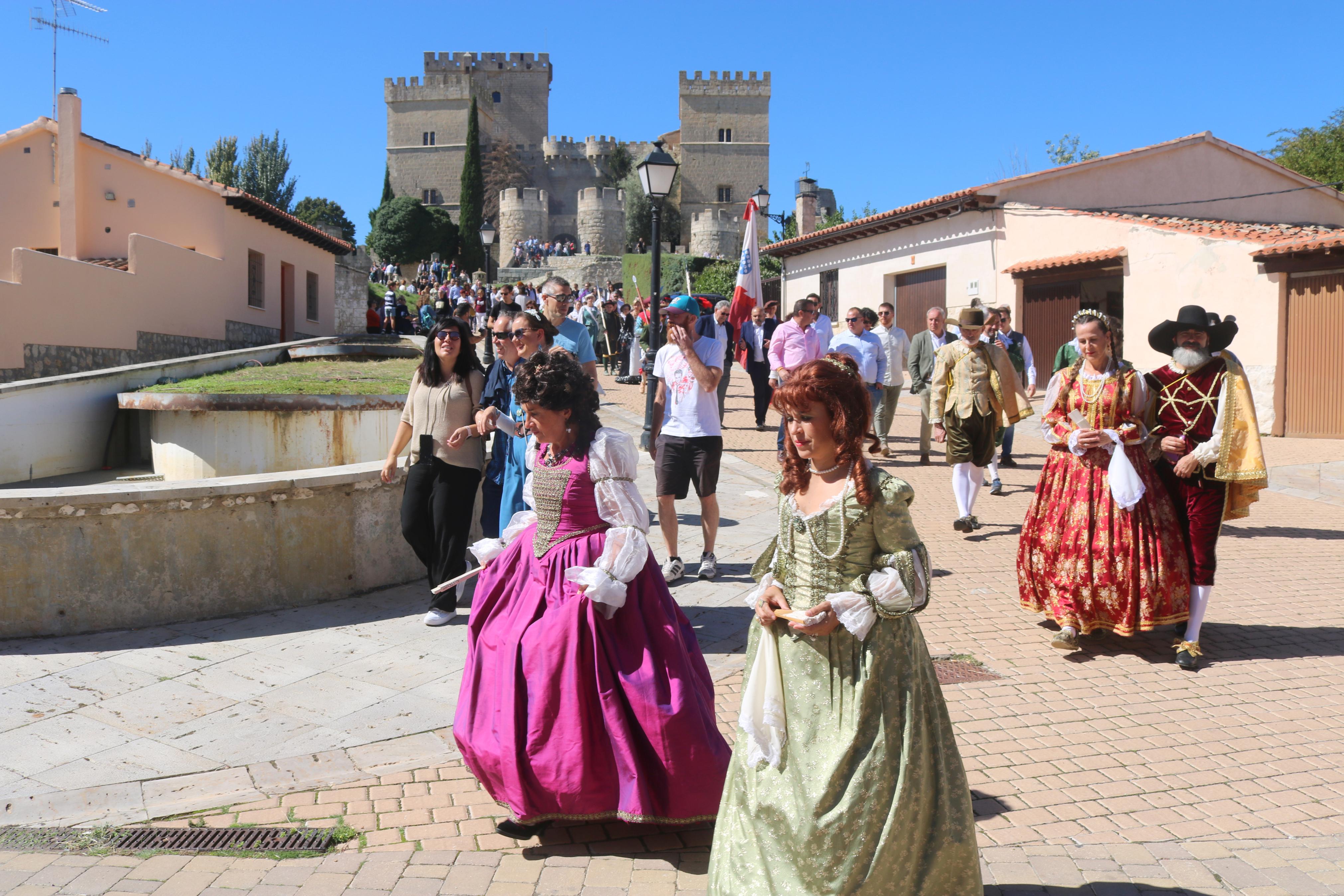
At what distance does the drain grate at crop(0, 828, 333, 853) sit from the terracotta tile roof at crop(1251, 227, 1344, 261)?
15.3 m

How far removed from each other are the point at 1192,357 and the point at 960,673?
212cm

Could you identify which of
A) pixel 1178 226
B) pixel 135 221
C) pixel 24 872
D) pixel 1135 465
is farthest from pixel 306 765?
pixel 135 221

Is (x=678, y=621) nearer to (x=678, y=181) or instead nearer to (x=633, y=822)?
(x=633, y=822)

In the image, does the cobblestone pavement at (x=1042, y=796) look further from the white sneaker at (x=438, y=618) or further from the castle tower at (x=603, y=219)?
the castle tower at (x=603, y=219)

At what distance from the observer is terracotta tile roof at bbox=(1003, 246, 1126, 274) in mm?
18469

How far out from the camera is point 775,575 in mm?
3002

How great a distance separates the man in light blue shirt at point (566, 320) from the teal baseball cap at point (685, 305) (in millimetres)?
581

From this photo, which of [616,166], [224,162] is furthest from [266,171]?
[616,166]

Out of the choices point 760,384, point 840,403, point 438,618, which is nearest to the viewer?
point 840,403

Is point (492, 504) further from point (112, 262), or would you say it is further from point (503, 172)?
point (503, 172)

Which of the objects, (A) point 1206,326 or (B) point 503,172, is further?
(B) point 503,172

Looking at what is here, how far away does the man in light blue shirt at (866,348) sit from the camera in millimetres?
10531

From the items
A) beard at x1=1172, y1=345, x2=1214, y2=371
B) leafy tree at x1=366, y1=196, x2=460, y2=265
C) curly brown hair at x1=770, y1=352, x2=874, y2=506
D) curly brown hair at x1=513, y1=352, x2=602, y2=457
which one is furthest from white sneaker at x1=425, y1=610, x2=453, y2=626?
leafy tree at x1=366, y1=196, x2=460, y2=265

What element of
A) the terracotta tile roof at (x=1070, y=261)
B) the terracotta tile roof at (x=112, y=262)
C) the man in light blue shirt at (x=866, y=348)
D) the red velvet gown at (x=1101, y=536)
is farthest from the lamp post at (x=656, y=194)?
the terracotta tile roof at (x=112, y=262)
